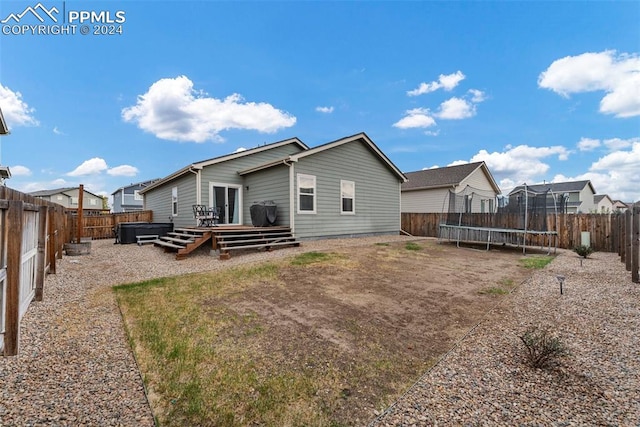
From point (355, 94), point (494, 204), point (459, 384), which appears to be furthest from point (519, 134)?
point (459, 384)

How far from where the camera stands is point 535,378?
2.42m

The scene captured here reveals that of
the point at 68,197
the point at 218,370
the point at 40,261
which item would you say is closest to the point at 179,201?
the point at 40,261

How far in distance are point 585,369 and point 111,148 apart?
20749 mm

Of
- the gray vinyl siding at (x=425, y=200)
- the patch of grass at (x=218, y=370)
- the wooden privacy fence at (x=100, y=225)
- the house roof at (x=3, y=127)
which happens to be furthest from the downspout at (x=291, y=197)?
the house roof at (x=3, y=127)

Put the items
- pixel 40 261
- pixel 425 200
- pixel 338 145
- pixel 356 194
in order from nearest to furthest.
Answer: pixel 40 261 → pixel 338 145 → pixel 356 194 → pixel 425 200

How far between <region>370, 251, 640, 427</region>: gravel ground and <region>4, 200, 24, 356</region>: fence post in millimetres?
3195

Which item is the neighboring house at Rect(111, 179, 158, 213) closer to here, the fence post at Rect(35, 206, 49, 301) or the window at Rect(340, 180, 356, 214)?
the window at Rect(340, 180, 356, 214)

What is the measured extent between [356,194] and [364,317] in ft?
30.5

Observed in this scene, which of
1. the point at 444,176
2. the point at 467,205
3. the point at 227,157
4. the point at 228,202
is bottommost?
the point at 467,205

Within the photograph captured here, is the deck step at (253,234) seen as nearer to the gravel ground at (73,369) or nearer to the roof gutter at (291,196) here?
the roof gutter at (291,196)

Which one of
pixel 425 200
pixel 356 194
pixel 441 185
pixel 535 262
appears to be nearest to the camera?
pixel 535 262

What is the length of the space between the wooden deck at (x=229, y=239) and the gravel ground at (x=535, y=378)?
677cm

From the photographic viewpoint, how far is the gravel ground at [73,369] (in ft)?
6.34

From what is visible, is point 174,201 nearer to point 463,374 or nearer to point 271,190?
point 271,190
